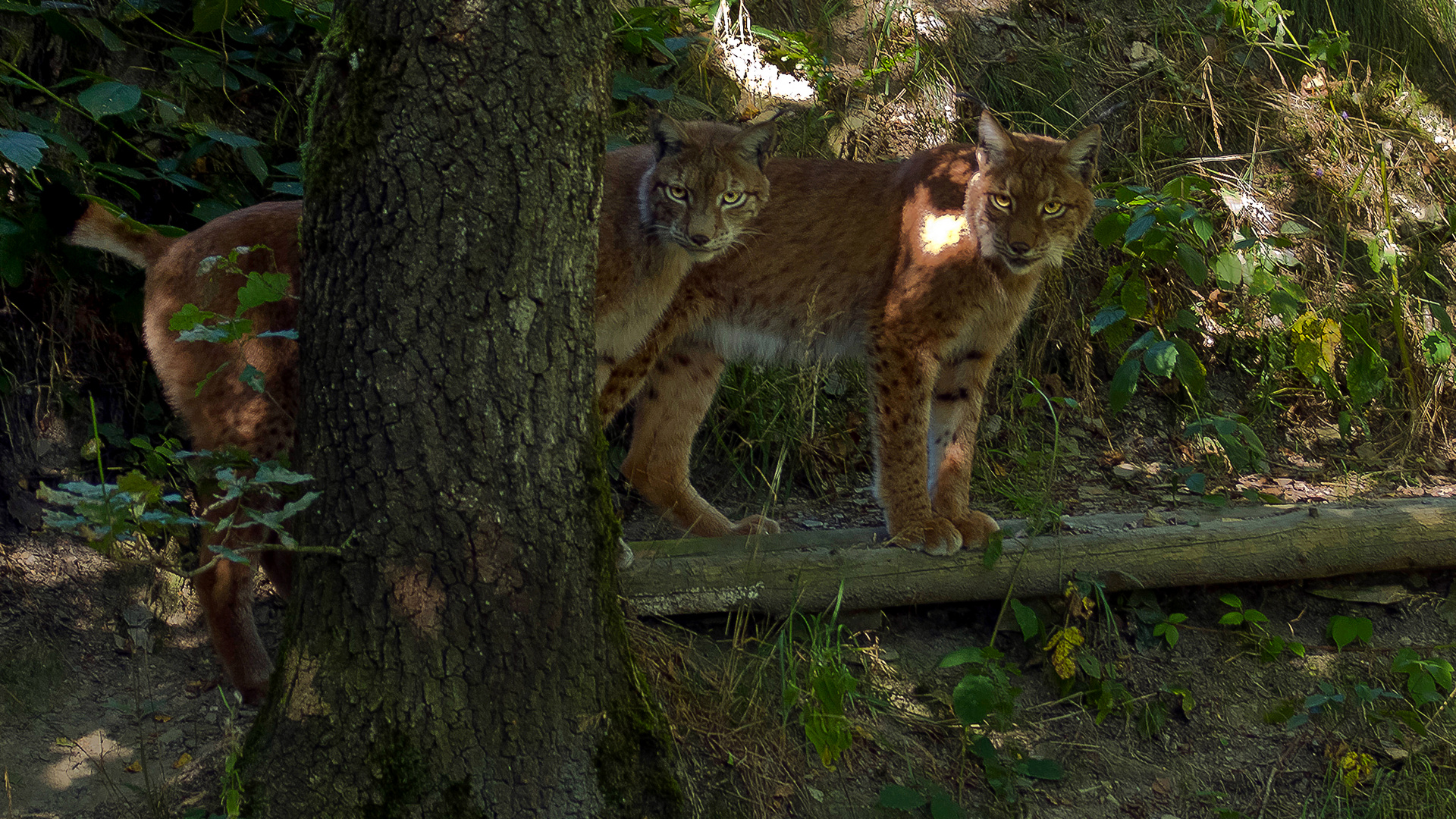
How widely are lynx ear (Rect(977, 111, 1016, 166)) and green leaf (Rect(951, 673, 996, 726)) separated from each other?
1.86 meters

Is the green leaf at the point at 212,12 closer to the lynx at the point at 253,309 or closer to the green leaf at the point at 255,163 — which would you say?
the green leaf at the point at 255,163

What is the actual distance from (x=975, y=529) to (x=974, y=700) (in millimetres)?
825

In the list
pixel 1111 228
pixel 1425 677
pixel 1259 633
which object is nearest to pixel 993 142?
pixel 1111 228

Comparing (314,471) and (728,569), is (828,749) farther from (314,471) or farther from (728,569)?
(314,471)

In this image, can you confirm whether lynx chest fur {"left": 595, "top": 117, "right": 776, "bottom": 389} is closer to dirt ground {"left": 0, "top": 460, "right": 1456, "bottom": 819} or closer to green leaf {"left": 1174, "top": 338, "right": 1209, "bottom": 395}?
dirt ground {"left": 0, "top": 460, "right": 1456, "bottom": 819}

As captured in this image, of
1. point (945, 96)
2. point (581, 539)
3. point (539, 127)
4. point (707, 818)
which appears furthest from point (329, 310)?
point (945, 96)

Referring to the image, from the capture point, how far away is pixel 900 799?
8.81ft

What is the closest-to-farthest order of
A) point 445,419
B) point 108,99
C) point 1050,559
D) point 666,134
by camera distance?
point 445,419
point 108,99
point 1050,559
point 666,134

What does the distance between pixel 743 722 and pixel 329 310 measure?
1.52 m

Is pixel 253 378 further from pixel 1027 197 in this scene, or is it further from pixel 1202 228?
pixel 1202 228

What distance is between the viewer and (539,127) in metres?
2.10

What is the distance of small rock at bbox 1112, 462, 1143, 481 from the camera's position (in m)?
4.67

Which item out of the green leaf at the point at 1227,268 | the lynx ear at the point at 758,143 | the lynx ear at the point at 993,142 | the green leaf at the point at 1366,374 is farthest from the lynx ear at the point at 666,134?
the green leaf at the point at 1366,374

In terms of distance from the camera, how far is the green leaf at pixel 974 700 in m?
2.88
